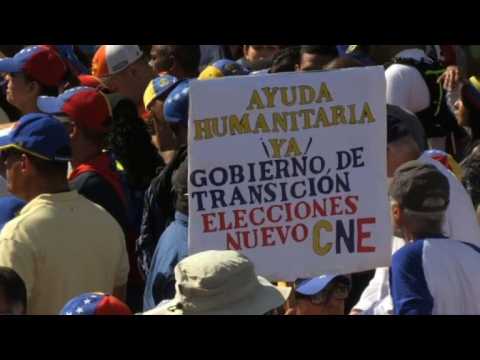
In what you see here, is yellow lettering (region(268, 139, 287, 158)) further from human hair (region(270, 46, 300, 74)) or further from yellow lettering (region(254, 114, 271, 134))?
human hair (region(270, 46, 300, 74))

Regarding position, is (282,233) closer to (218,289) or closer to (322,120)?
(322,120)

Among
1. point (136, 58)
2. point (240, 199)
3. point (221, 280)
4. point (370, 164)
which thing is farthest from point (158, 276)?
point (136, 58)

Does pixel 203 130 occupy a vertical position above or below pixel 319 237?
above

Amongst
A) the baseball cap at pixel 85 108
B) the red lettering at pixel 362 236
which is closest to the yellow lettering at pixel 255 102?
the red lettering at pixel 362 236

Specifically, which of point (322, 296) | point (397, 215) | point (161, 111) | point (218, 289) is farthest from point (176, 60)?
point (218, 289)

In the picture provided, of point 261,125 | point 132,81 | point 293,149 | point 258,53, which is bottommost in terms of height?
point 293,149

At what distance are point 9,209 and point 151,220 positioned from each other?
0.84 m

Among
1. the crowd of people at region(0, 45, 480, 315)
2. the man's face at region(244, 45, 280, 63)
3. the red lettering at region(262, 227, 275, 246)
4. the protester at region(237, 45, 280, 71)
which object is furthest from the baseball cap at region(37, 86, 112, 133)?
the man's face at region(244, 45, 280, 63)

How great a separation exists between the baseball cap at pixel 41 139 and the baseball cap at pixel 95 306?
1139 mm

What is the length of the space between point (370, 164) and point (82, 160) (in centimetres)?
158

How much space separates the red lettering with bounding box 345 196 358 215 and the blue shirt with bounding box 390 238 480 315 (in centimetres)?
59

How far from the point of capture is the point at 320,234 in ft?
20.4

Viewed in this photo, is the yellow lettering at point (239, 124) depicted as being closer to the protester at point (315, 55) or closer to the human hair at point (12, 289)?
the human hair at point (12, 289)

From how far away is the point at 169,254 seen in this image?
6.41 m
